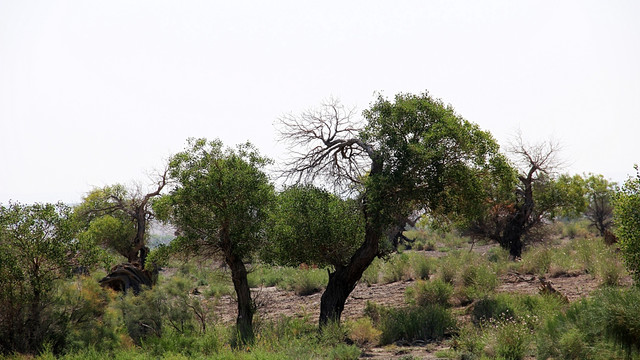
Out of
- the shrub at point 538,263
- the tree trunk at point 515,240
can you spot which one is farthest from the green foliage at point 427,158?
the tree trunk at point 515,240

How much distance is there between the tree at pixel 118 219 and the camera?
25141 millimetres

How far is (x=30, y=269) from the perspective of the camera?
13.0m

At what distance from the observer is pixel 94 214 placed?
85.3 ft

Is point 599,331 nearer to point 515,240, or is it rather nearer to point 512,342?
point 512,342

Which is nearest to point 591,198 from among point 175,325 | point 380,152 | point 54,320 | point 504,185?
point 504,185

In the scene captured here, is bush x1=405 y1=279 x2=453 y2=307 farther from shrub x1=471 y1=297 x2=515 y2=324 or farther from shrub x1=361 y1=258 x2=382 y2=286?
shrub x1=361 y1=258 x2=382 y2=286

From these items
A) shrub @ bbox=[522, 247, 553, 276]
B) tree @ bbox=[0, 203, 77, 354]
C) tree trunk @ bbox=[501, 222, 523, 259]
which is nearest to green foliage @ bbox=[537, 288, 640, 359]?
shrub @ bbox=[522, 247, 553, 276]

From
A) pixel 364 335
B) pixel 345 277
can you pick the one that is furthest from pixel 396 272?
pixel 364 335

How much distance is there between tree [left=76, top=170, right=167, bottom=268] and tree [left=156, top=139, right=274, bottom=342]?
32.5ft

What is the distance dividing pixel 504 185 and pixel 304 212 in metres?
5.98

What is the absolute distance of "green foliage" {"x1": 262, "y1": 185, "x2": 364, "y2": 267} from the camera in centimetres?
1435

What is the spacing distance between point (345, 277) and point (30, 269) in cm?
861

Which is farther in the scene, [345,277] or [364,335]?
[345,277]

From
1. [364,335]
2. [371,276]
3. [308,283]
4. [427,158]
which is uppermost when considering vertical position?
[427,158]
